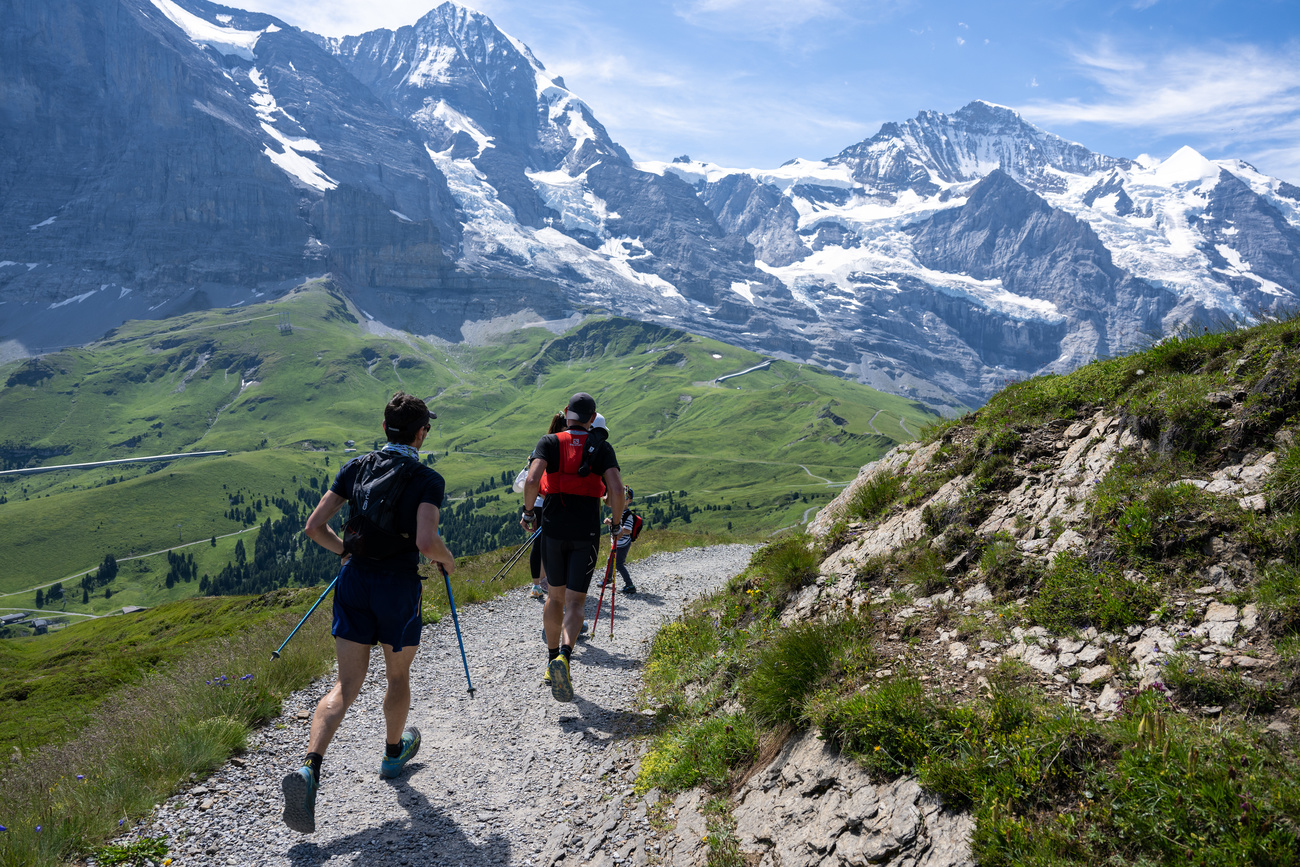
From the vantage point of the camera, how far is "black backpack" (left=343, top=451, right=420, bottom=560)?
7.06m

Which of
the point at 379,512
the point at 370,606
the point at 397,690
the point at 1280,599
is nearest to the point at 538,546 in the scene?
the point at 397,690

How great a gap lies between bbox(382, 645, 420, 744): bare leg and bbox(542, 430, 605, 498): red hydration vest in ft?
10.9

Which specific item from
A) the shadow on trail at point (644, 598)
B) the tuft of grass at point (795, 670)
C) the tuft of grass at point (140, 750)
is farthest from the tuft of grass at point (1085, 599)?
the shadow on trail at point (644, 598)

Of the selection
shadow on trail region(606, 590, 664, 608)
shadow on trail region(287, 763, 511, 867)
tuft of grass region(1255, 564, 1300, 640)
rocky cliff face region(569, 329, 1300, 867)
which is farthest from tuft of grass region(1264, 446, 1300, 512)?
shadow on trail region(606, 590, 664, 608)

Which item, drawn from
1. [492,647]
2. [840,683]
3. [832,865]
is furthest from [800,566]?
[492,647]

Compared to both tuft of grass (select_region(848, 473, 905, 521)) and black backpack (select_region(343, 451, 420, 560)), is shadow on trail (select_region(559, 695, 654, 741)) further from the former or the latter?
tuft of grass (select_region(848, 473, 905, 521))

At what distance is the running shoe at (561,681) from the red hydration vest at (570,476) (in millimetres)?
2498

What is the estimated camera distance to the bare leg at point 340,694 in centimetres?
696

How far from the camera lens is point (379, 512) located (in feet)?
23.1

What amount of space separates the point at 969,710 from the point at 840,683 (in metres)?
1.37

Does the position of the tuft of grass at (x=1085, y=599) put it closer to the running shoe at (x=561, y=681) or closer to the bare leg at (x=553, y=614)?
the running shoe at (x=561, y=681)

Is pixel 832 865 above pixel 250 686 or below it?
above

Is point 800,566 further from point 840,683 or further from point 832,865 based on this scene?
point 832,865

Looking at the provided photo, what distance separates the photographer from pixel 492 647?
13.5 metres
